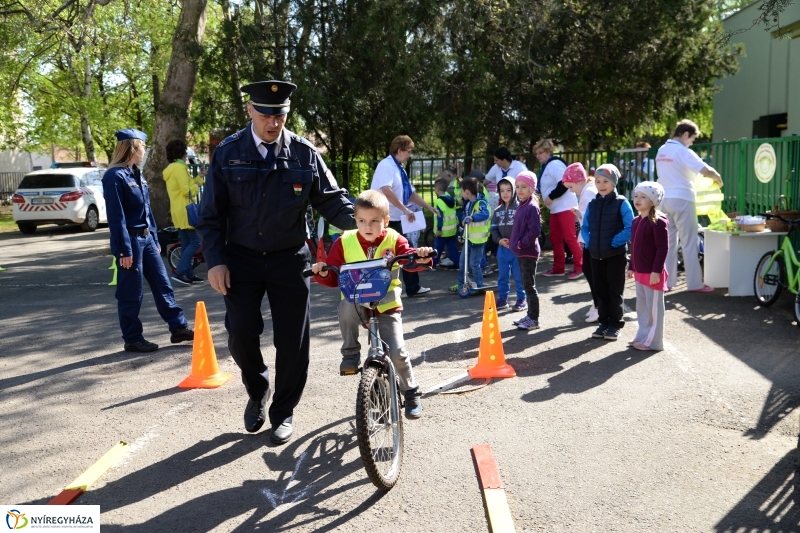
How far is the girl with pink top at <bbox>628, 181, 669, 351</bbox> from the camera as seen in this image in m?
7.19

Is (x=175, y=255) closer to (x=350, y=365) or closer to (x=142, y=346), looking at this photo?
(x=142, y=346)

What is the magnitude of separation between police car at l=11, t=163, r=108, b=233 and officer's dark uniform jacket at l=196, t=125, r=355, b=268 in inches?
753

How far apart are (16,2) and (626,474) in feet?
60.3

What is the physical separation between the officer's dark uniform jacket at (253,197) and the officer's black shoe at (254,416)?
1.12 m

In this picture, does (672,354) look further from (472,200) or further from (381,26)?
(381,26)

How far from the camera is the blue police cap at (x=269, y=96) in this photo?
477 cm

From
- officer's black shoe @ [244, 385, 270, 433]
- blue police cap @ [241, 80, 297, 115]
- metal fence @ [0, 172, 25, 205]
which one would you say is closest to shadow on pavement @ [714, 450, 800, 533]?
officer's black shoe @ [244, 385, 270, 433]

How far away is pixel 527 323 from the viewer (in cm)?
828

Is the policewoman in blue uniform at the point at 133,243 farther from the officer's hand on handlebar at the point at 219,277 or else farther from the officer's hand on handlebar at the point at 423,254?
the officer's hand on handlebar at the point at 423,254

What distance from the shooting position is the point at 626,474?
15.0 feet

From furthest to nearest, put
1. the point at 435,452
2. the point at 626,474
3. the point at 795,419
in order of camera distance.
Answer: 1. the point at 795,419
2. the point at 435,452
3. the point at 626,474

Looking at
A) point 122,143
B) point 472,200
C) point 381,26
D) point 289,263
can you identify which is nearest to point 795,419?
point 289,263

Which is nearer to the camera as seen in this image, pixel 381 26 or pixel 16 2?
pixel 381 26

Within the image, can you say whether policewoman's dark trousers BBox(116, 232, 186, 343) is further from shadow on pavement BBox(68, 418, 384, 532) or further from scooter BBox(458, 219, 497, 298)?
scooter BBox(458, 219, 497, 298)
